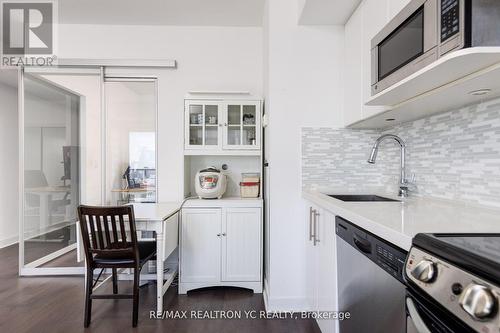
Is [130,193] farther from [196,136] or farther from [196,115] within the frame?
[196,115]

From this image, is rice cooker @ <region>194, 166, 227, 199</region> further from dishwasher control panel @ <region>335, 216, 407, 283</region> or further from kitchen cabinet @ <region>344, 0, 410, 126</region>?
dishwasher control panel @ <region>335, 216, 407, 283</region>

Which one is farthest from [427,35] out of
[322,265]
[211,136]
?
[211,136]

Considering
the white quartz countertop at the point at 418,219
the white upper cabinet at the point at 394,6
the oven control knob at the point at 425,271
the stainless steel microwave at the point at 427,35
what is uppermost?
the white upper cabinet at the point at 394,6

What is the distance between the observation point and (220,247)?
2432 mm

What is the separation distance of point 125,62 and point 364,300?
294cm

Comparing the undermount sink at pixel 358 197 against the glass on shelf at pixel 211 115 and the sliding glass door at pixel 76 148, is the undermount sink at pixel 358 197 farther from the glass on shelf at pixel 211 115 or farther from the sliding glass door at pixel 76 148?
the sliding glass door at pixel 76 148

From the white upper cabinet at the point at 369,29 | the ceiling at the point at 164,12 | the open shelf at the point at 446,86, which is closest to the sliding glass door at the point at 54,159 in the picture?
the ceiling at the point at 164,12

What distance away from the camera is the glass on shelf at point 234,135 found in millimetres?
2654

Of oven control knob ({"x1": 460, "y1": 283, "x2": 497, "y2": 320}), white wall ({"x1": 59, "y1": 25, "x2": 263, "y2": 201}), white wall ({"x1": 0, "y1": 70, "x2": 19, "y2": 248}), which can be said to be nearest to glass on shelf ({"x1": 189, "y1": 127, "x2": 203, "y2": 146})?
white wall ({"x1": 59, "y1": 25, "x2": 263, "y2": 201})

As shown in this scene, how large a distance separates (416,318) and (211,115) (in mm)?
2325

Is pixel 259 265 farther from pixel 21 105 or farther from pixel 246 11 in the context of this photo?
pixel 21 105

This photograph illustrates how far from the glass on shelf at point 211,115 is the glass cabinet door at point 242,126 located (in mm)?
115

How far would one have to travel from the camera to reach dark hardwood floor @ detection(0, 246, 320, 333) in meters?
1.93

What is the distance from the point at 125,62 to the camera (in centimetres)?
277
